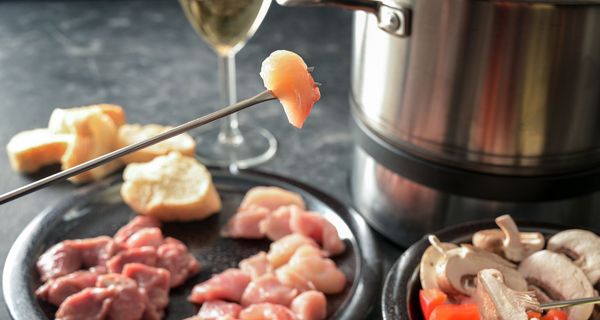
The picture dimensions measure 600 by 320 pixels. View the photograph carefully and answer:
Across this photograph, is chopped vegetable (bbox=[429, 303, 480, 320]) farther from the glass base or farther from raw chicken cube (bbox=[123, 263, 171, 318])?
the glass base

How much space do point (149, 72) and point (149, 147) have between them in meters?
0.44

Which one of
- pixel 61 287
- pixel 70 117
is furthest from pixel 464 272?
pixel 70 117

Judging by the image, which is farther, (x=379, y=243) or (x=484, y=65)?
(x=379, y=243)

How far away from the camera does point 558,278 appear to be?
0.84m

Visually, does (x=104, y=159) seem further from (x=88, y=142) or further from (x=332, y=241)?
(x=88, y=142)

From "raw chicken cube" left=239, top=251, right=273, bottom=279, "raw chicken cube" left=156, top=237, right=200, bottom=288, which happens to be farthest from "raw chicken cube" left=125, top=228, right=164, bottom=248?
"raw chicken cube" left=239, top=251, right=273, bottom=279

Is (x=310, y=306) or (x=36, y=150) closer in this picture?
(x=310, y=306)

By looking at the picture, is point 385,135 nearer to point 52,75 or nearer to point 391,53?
point 391,53

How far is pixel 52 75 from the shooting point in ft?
5.37

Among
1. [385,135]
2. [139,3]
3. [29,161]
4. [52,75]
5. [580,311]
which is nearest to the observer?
[580,311]

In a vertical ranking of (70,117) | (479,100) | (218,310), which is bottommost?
(218,310)

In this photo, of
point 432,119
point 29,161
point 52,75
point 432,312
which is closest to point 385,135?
point 432,119

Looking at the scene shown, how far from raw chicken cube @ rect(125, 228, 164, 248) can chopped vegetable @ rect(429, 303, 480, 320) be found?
0.42 metres

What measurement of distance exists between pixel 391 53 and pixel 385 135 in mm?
119
